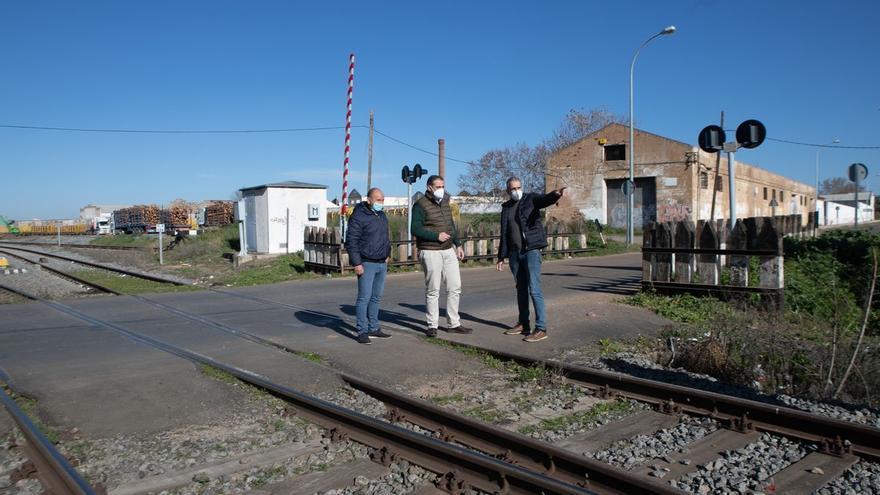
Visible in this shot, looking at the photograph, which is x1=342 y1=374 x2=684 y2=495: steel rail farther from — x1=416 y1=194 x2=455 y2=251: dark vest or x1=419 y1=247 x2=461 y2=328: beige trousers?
x1=416 y1=194 x2=455 y2=251: dark vest

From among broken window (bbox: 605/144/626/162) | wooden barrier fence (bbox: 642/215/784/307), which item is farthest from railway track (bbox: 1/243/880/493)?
broken window (bbox: 605/144/626/162)

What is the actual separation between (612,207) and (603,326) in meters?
33.1

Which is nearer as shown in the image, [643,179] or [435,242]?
[435,242]

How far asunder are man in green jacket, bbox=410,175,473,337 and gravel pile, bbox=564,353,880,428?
1781 millimetres

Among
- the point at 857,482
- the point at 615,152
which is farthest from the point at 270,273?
the point at 615,152

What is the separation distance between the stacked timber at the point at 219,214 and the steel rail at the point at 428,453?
41227mm

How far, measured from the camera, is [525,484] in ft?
12.1

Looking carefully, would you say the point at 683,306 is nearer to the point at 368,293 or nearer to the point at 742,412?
the point at 368,293

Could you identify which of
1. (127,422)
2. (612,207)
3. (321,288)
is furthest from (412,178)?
(612,207)

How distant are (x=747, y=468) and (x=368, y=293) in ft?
16.0

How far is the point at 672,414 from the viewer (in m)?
5.25

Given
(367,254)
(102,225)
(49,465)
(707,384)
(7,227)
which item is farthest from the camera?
(7,227)

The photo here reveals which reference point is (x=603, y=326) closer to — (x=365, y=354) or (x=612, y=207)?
(x=365, y=354)

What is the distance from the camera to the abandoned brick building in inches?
1473
